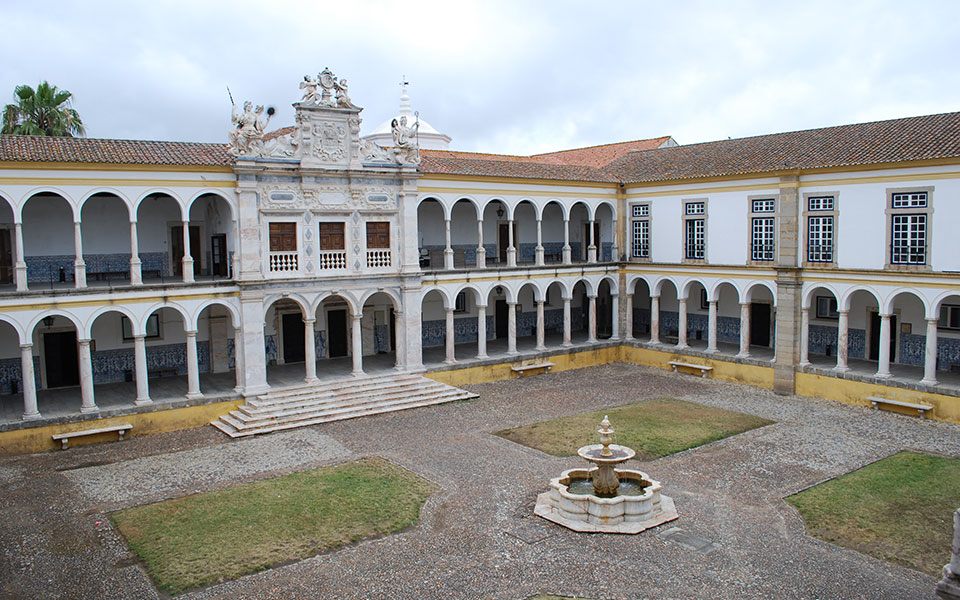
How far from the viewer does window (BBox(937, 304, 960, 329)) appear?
880 inches

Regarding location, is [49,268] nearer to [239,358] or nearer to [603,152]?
[239,358]

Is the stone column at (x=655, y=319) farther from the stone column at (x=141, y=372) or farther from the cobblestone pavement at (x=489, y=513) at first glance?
the stone column at (x=141, y=372)

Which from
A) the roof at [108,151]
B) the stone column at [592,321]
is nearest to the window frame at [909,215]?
the stone column at [592,321]

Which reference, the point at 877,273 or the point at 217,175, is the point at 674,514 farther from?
the point at 217,175

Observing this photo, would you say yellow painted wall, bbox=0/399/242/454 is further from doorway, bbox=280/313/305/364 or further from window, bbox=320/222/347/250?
window, bbox=320/222/347/250

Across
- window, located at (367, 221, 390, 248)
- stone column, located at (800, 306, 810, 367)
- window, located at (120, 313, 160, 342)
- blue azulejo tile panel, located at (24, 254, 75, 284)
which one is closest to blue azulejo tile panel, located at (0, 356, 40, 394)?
blue azulejo tile panel, located at (24, 254, 75, 284)

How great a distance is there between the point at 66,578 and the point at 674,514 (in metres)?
9.72

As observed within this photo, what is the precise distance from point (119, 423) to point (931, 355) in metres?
21.1

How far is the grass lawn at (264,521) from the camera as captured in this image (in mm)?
11883

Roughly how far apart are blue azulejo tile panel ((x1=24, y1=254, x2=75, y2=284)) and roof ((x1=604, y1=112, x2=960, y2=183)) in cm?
1861

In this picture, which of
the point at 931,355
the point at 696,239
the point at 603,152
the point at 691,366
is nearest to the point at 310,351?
the point at 691,366

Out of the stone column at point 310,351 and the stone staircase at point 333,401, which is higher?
the stone column at point 310,351

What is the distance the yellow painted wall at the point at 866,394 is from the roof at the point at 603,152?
14269 mm

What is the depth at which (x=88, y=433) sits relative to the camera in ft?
61.1
